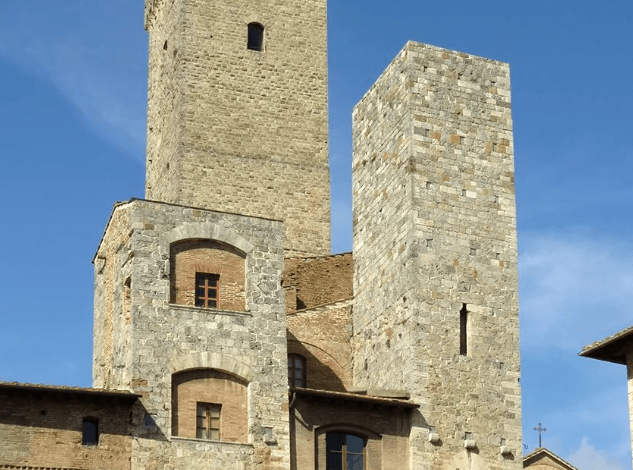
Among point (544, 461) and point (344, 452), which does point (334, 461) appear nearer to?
point (344, 452)

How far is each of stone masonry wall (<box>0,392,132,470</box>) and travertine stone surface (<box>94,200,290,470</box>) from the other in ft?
1.56

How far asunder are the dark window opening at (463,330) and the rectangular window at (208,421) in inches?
241

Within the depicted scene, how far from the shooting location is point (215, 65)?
164ft

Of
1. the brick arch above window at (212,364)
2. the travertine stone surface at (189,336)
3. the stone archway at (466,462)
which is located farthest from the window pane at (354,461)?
the brick arch above window at (212,364)

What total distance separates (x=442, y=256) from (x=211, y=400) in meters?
6.71

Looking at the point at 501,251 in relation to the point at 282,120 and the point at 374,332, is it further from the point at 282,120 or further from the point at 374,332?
the point at 282,120

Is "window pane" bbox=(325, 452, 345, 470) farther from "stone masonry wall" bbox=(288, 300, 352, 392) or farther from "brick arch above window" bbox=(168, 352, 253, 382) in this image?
"stone masonry wall" bbox=(288, 300, 352, 392)

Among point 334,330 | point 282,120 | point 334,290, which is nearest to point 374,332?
point 334,330

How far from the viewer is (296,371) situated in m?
41.2

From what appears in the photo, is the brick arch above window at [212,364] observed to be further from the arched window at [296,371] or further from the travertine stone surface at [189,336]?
the arched window at [296,371]

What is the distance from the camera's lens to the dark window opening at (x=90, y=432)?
35.2 m

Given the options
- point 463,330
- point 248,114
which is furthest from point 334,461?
point 248,114

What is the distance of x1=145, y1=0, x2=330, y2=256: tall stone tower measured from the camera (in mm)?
48781

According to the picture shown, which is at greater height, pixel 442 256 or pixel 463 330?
pixel 442 256
